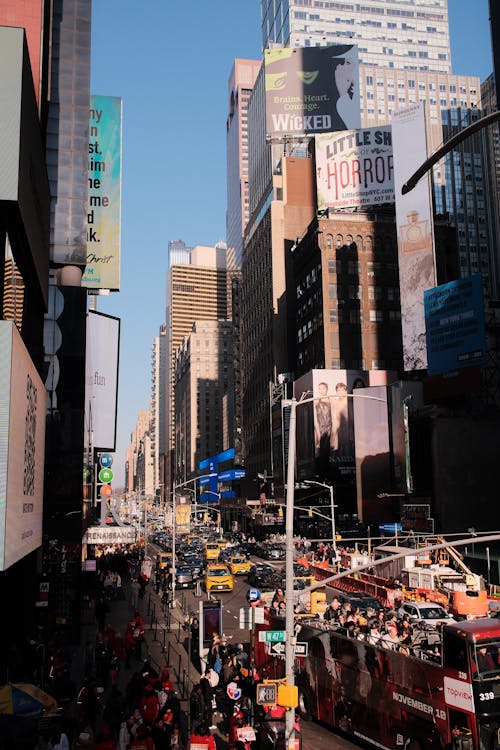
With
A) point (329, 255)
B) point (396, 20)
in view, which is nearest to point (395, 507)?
point (329, 255)

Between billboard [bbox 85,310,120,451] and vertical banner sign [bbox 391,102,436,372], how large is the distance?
35.9 m

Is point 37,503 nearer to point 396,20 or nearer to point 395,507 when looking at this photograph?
point 395,507

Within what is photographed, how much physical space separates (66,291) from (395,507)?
52961mm

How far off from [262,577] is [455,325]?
34956 mm

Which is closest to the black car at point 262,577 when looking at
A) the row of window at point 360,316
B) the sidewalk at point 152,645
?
the sidewalk at point 152,645

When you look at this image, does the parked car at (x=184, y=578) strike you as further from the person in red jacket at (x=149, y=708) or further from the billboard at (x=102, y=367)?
the person in red jacket at (x=149, y=708)

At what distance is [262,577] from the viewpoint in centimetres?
4722

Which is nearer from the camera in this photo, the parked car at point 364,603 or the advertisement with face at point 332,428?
the parked car at point 364,603

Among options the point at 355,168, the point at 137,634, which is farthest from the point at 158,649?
the point at 355,168

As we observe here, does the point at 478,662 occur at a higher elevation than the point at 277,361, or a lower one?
lower

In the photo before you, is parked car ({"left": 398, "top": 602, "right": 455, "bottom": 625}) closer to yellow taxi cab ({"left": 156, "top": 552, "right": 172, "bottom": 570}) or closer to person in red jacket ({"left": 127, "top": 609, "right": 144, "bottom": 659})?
person in red jacket ({"left": 127, "top": 609, "right": 144, "bottom": 659})

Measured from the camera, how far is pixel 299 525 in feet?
343

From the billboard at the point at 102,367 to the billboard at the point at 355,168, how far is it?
195 feet

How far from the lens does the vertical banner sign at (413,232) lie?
267 ft
